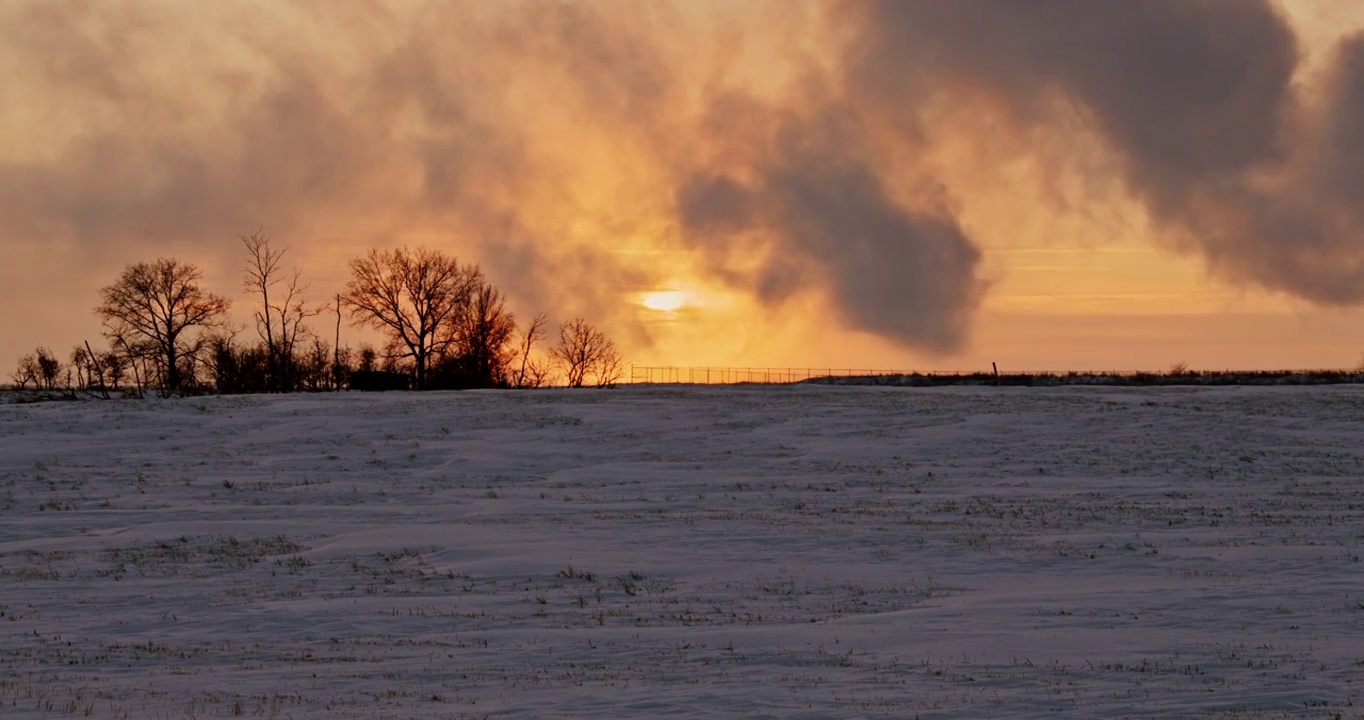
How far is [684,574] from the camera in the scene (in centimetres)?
A: 1928

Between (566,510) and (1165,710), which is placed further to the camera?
(566,510)

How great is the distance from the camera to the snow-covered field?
11.8 meters

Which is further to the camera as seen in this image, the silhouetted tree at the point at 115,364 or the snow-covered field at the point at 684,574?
the silhouetted tree at the point at 115,364

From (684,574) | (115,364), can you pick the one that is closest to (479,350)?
(115,364)

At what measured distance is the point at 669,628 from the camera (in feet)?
49.3

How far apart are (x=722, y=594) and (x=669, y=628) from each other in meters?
2.60

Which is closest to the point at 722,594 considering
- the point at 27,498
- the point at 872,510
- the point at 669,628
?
the point at 669,628

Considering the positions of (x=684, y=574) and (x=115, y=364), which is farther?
(x=115, y=364)

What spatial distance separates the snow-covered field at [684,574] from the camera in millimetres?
11797

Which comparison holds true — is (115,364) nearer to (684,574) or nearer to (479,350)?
(479,350)

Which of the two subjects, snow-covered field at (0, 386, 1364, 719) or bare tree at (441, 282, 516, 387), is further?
bare tree at (441, 282, 516, 387)

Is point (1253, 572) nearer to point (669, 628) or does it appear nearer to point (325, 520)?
point (669, 628)

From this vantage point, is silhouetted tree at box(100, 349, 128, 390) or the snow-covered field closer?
the snow-covered field

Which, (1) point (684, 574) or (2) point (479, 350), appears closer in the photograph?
(1) point (684, 574)
